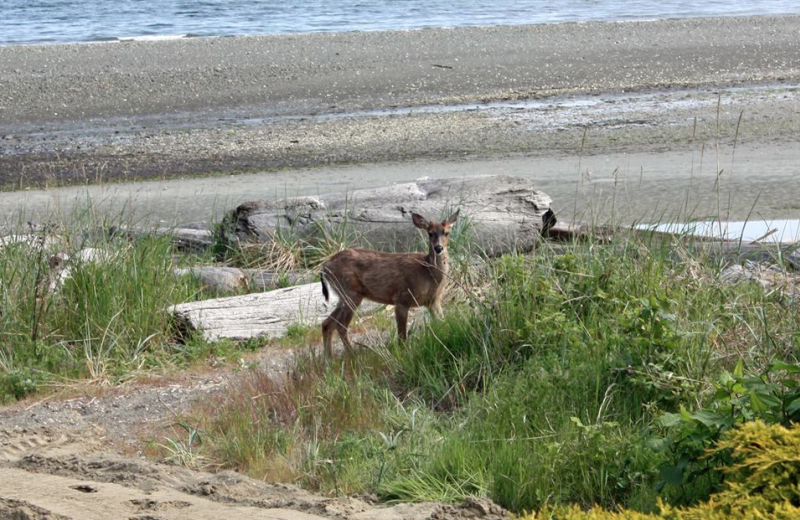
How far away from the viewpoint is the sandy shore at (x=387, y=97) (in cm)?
1802

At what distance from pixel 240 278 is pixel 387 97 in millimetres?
13294

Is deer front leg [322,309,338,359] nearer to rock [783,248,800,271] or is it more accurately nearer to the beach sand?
rock [783,248,800,271]

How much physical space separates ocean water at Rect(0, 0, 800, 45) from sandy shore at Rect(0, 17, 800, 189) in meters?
4.82

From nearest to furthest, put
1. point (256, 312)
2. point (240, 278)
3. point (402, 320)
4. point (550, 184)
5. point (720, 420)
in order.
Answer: point (720, 420) → point (402, 320) → point (256, 312) → point (240, 278) → point (550, 184)

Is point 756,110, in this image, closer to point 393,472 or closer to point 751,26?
point 751,26

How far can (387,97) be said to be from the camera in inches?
895

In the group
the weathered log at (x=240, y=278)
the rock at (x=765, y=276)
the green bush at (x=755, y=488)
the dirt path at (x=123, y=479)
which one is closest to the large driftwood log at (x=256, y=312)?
the weathered log at (x=240, y=278)

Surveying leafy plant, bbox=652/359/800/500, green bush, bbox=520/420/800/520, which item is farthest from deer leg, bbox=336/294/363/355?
green bush, bbox=520/420/800/520

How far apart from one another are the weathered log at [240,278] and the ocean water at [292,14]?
24811 millimetres

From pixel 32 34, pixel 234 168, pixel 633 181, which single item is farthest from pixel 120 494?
pixel 32 34

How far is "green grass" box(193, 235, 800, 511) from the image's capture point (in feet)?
18.6

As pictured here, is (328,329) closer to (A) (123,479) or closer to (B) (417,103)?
(A) (123,479)

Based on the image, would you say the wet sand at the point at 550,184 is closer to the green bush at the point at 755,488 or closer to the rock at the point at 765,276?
the rock at the point at 765,276

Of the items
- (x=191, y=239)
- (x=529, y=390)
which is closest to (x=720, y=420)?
(x=529, y=390)
